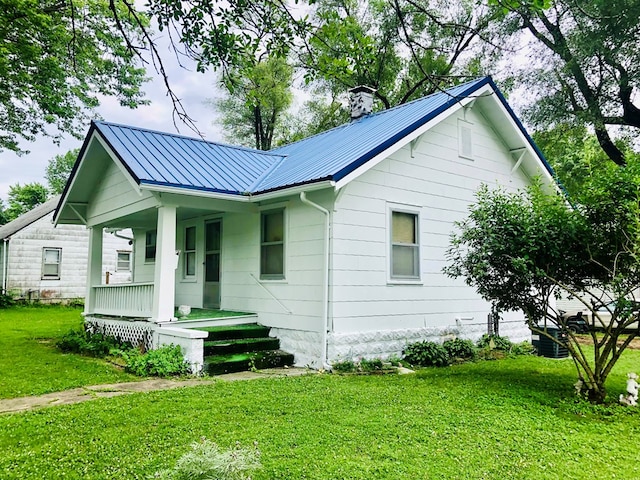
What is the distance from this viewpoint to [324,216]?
835 cm

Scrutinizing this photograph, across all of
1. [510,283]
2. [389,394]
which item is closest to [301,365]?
[389,394]

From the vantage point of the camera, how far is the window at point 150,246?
13.8m

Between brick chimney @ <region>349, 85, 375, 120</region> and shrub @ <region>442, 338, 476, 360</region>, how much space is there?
605 centimetres

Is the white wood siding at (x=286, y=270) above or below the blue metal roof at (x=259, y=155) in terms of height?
below

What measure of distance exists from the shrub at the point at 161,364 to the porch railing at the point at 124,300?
1.30m

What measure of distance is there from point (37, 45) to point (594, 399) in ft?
49.8

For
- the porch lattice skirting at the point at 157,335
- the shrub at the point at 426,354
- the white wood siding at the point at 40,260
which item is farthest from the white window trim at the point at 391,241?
the white wood siding at the point at 40,260

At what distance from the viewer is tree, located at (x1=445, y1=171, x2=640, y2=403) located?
5.90 metres

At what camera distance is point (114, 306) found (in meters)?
10.5

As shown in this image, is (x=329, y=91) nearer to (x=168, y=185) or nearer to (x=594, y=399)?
(x=168, y=185)

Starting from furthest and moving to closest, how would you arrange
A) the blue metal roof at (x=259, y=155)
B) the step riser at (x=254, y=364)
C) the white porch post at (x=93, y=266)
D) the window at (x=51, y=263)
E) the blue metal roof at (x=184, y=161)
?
the window at (x=51, y=263) → the white porch post at (x=93, y=266) → the blue metal roof at (x=184, y=161) → the blue metal roof at (x=259, y=155) → the step riser at (x=254, y=364)

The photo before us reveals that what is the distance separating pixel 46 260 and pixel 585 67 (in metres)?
22.5

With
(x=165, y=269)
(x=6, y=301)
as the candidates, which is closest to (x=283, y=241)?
(x=165, y=269)

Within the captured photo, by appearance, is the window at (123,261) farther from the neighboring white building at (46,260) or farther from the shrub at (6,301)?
the shrub at (6,301)
